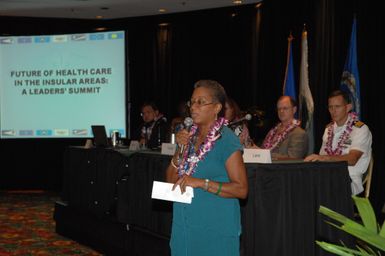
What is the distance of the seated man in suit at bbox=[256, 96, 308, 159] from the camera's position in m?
4.65

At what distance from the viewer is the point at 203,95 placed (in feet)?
7.48

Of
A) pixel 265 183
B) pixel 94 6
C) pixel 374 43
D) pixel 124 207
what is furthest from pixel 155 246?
pixel 94 6

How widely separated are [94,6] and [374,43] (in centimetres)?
504

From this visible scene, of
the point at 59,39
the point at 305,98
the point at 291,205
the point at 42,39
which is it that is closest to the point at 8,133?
the point at 42,39

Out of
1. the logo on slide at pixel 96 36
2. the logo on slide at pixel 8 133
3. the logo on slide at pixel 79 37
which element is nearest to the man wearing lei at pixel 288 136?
the logo on slide at pixel 96 36

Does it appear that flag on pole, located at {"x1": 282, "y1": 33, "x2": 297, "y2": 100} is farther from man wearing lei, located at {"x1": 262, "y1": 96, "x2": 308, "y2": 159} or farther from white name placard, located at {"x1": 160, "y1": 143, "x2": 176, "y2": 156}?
white name placard, located at {"x1": 160, "y1": 143, "x2": 176, "y2": 156}

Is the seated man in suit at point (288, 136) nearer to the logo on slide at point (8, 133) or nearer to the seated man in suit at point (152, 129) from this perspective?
the seated man in suit at point (152, 129)

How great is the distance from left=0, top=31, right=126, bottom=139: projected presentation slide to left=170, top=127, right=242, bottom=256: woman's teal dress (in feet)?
21.1

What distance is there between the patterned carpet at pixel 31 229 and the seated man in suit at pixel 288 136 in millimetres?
1987

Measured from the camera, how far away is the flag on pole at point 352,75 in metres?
5.57

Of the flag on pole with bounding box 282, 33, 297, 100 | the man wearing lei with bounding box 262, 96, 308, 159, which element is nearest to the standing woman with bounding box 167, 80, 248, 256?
the man wearing lei with bounding box 262, 96, 308, 159

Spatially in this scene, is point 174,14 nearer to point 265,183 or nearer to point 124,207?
point 124,207

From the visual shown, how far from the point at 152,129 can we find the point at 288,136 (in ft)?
7.03

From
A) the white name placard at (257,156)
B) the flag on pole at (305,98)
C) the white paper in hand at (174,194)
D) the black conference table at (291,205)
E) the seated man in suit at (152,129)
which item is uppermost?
the flag on pole at (305,98)
